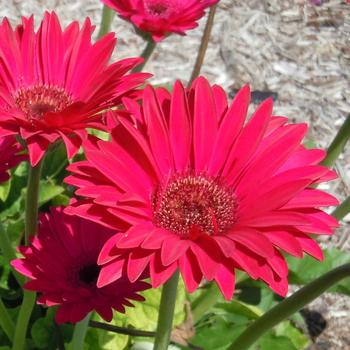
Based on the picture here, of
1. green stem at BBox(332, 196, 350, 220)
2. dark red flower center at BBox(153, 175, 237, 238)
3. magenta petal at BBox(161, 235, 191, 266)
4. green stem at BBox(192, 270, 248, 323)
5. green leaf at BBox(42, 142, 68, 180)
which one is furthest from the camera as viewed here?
green leaf at BBox(42, 142, 68, 180)

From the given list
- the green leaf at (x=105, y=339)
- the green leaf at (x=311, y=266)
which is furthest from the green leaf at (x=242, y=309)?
the green leaf at (x=105, y=339)

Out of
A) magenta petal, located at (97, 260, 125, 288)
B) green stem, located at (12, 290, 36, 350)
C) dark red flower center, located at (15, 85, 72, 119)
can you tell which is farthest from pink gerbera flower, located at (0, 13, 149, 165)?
green stem, located at (12, 290, 36, 350)

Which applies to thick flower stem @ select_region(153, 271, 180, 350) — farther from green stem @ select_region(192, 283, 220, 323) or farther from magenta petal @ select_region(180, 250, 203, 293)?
green stem @ select_region(192, 283, 220, 323)

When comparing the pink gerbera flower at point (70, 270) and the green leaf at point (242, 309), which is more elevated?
the pink gerbera flower at point (70, 270)

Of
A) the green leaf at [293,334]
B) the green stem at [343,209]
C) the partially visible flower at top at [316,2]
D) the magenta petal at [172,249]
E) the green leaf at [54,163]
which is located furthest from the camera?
the partially visible flower at top at [316,2]

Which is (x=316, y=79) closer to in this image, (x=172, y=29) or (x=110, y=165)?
(x=172, y=29)

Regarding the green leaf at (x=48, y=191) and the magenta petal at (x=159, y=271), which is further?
the green leaf at (x=48, y=191)

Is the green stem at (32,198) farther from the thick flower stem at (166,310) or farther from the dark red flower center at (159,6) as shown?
the dark red flower center at (159,6)
